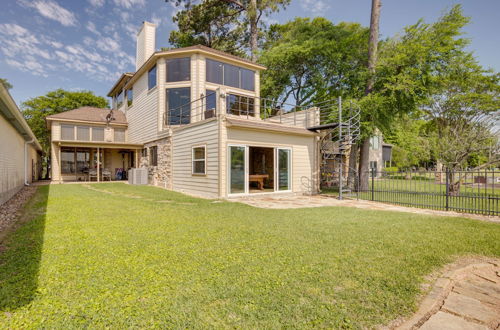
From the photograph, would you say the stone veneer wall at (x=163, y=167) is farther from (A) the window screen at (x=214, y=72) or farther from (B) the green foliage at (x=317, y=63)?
(B) the green foliage at (x=317, y=63)

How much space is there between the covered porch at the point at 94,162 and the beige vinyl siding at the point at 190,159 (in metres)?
6.00

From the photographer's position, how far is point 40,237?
13.6 feet

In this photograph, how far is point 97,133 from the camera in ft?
60.0

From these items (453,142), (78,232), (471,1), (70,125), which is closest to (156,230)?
(78,232)

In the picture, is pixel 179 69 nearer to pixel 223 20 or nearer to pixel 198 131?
pixel 198 131

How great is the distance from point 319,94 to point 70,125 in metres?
17.3

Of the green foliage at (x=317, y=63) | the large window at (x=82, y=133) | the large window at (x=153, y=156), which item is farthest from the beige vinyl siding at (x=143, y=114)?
the green foliage at (x=317, y=63)

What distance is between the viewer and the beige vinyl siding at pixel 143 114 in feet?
48.3

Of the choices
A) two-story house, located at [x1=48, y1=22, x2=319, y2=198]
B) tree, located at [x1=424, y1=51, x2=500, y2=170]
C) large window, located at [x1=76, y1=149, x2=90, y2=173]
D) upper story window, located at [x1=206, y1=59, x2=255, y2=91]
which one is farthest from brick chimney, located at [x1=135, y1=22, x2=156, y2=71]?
tree, located at [x1=424, y1=51, x2=500, y2=170]

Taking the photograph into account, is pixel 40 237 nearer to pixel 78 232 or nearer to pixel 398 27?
pixel 78 232

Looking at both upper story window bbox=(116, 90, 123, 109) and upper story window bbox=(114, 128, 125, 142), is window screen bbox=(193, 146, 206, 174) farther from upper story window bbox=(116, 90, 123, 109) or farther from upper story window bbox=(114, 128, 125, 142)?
upper story window bbox=(116, 90, 123, 109)

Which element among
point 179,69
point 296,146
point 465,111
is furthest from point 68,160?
point 465,111

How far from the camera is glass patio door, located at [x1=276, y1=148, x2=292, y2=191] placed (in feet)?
34.9

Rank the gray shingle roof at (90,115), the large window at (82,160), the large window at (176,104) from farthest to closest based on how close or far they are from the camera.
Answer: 1. the large window at (82,160)
2. the gray shingle roof at (90,115)
3. the large window at (176,104)
